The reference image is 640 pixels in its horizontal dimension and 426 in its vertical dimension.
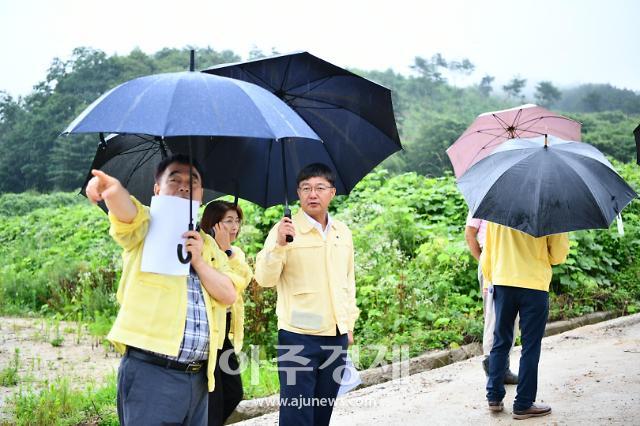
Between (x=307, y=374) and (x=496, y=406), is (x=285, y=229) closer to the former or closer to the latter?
(x=307, y=374)

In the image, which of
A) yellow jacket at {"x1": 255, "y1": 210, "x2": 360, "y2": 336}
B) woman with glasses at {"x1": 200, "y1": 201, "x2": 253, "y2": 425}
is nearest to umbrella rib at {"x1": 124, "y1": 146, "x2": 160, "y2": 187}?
woman with glasses at {"x1": 200, "y1": 201, "x2": 253, "y2": 425}

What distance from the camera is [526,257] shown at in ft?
15.3

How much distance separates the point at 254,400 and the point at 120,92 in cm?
341

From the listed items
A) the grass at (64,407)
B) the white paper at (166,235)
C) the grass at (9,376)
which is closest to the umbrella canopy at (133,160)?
the white paper at (166,235)

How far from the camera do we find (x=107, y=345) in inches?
317

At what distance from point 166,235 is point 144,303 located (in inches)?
11.1

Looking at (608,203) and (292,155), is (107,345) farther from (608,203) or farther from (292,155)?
(608,203)

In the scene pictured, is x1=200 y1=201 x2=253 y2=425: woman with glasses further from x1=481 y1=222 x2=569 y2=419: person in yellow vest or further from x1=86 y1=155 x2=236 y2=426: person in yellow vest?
x1=481 y1=222 x2=569 y2=419: person in yellow vest

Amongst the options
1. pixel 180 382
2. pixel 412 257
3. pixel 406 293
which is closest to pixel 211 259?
pixel 180 382

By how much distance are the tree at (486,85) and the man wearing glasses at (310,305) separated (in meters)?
37.3

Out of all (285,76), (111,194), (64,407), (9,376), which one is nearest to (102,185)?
(111,194)

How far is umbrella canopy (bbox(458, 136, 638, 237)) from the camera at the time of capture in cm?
422

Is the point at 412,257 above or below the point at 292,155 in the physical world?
below

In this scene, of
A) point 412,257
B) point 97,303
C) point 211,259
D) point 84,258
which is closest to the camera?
point 211,259
